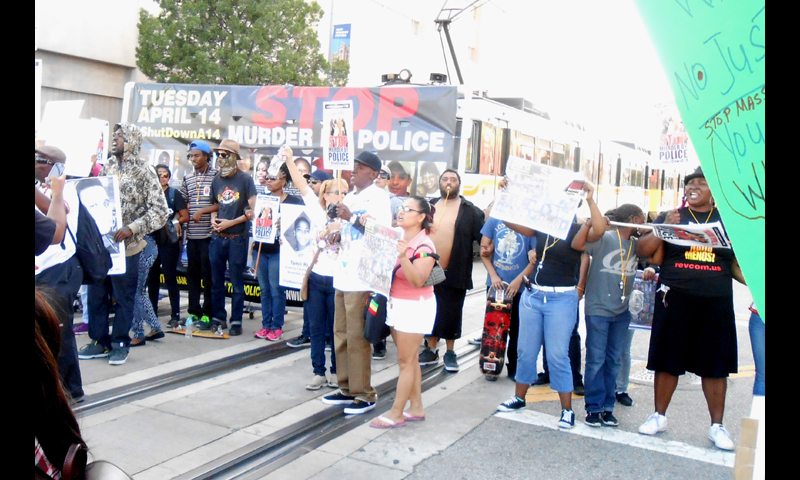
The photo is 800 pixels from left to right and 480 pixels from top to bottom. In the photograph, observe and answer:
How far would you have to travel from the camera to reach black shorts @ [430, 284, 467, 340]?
6668 millimetres

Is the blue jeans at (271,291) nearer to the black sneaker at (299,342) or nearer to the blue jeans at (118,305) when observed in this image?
the black sneaker at (299,342)

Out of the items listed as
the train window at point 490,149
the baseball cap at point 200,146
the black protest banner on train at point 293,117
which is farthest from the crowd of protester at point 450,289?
the train window at point 490,149

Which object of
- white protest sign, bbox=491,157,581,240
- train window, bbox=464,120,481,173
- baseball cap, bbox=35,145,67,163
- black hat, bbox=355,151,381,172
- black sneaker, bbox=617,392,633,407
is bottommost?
black sneaker, bbox=617,392,633,407

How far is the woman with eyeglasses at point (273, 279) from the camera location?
7.37 metres

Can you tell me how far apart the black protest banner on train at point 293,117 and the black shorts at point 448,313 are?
2.30 m

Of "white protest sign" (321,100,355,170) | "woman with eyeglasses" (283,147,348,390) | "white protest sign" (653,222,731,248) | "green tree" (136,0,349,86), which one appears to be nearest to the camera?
"white protest sign" (653,222,731,248)

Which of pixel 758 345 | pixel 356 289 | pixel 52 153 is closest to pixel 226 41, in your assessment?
pixel 52 153

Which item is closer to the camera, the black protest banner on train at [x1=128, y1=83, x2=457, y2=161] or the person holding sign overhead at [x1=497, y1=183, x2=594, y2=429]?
the person holding sign overhead at [x1=497, y1=183, x2=594, y2=429]

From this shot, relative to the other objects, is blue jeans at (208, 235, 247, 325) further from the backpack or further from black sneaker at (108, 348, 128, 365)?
the backpack

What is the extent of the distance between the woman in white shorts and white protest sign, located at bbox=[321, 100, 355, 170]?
0.91 m

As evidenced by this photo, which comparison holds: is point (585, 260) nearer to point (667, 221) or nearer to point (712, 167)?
point (667, 221)

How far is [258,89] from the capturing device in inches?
379

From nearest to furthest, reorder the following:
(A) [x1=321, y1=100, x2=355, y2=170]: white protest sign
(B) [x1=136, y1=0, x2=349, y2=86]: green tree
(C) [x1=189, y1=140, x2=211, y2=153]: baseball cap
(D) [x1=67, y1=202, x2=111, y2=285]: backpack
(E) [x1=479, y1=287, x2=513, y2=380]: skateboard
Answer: (D) [x1=67, y1=202, x2=111, y2=285]: backpack → (A) [x1=321, y1=100, x2=355, y2=170]: white protest sign → (E) [x1=479, y1=287, x2=513, y2=380]: skateboard → (C) [x1=189, y1=140, x2=211, y2=153]: baseball cap → (B) [x1=136, y1=0, x2=349, y2=86]: green tree

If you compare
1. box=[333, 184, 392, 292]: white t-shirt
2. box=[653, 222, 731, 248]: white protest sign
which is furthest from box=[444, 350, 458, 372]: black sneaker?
box=[653, 222, 731, 248]: white protest sign
